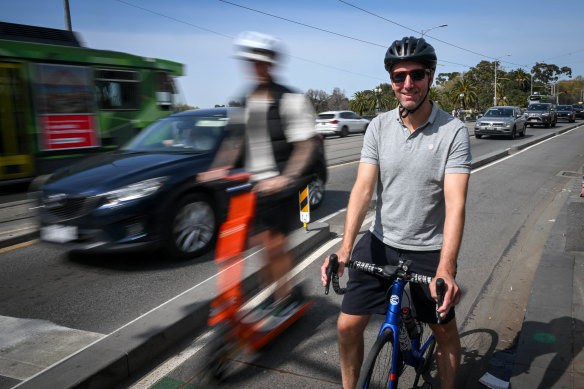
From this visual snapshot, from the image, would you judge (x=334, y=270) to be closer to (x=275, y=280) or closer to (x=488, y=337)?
(x=275, y=280)

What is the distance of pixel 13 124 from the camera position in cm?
998

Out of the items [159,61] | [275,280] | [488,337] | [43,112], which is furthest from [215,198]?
[159,61]

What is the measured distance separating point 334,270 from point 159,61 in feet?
39.5

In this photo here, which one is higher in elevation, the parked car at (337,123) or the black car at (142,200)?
the parked car at (337,123)

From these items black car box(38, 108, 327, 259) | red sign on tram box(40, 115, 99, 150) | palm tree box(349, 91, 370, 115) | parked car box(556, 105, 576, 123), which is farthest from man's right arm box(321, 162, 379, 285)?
palm tree box(349, 91, 370, 115)

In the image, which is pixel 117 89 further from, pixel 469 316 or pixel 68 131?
pixel 469 316

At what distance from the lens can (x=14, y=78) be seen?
9.92 meters

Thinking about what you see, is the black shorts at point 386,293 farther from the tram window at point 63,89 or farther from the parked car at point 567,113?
the parked car at point 567,113

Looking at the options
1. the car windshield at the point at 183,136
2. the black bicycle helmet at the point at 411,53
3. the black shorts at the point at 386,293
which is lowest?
the black shorts at the point at 386,293

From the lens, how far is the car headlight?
4727 mm

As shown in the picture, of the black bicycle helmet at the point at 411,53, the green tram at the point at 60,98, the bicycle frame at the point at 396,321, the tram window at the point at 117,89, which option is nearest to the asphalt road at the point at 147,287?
the bicycle frame at the point at 396,321

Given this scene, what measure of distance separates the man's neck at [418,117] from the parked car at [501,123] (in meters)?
22.4

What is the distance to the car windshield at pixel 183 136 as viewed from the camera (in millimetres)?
5668

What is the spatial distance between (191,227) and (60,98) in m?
7.16
